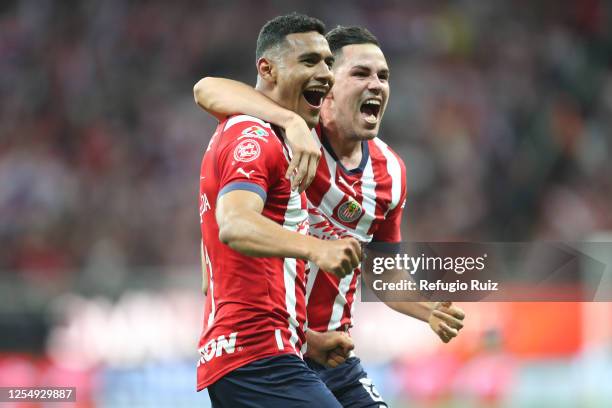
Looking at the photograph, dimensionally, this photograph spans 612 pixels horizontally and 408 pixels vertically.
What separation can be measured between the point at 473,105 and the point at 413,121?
0.80m

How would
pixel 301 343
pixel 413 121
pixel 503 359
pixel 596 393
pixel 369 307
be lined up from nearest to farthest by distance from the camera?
pixel 301 343
pixel 596 393
pixel 503 359
pixel 369 307
pixel 413 121

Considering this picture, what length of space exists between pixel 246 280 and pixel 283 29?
1.03 m

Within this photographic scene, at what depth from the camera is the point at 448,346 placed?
8953mm

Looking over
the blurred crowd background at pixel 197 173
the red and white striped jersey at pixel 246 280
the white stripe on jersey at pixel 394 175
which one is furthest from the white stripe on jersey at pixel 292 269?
the blurred crowd background at pixel 197 173

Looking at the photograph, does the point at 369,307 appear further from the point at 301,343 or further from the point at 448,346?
the point at 301,343

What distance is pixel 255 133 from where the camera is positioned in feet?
12.5

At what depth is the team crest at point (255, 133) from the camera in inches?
150

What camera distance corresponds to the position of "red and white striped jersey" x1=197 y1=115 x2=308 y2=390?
12.5 feet

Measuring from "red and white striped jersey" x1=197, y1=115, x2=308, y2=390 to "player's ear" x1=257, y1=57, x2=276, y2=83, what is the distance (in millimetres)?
362

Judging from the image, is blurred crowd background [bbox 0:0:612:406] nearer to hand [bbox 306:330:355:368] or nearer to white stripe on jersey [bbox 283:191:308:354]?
hand [bbox 306:330:355:368]

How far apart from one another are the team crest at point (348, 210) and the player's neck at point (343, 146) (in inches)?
7.8

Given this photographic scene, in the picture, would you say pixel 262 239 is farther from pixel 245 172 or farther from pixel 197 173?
pixel 197 173

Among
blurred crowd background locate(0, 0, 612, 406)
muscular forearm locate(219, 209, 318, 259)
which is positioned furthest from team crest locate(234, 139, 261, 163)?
blurred crowd background locate(0, 0, 612, 406)

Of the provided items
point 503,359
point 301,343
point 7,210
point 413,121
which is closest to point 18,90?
point 7,210
